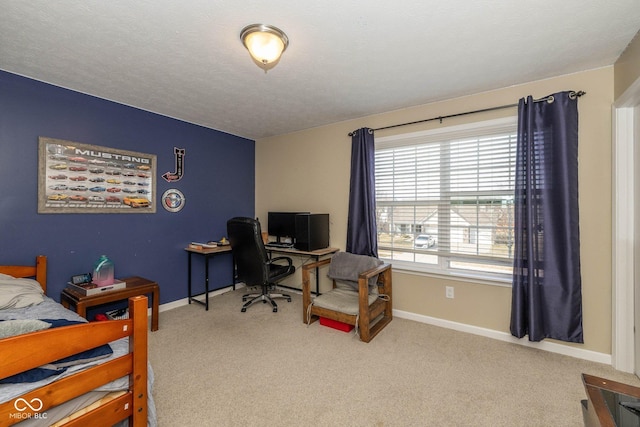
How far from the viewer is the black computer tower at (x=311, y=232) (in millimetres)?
3486

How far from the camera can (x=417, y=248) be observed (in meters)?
3.17

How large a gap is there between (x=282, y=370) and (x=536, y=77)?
3.29 m

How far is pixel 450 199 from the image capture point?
293 cm

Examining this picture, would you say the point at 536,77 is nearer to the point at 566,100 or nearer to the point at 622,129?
the point at 566,100

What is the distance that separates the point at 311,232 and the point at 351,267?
27.3 inches

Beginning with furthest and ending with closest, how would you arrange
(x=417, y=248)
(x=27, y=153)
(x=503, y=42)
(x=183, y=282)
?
(x=183, y=282)
(x=417, y=248)
(x=27, y=153)
(x=503, y=42)

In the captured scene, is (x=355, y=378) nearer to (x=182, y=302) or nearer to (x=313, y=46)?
(x=313, y=46)

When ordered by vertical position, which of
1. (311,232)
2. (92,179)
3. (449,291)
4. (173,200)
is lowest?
(449,291)

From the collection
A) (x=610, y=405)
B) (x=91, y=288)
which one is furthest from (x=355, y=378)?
(x=91, y=288)

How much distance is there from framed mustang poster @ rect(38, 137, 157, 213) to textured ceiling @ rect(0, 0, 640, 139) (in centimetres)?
60

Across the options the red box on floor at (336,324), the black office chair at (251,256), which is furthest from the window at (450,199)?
the black office chair at (251,256)

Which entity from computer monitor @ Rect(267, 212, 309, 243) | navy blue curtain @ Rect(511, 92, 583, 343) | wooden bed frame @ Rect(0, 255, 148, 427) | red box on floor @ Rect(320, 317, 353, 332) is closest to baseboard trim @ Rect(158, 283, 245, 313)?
computer monitor @ Rect(267, 212, 309, 243)

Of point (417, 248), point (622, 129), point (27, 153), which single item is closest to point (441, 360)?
point (417, 248)

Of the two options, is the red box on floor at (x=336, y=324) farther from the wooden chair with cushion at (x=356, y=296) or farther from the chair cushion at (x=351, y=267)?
the chair cushion at (x=351, y=267)
